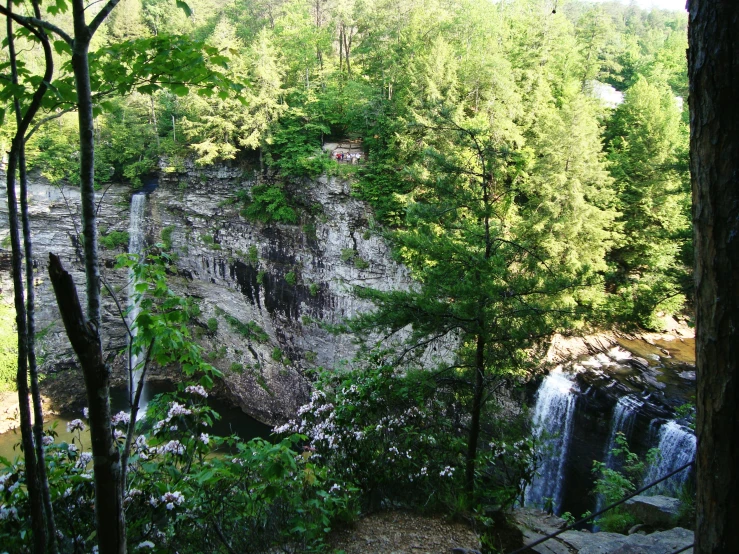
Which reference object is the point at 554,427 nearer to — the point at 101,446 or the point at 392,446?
the point at 392,446

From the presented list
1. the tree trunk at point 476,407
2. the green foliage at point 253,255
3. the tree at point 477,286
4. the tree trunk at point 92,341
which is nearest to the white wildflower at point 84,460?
the tree trunk at point 92,341

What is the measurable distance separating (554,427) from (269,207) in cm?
1367

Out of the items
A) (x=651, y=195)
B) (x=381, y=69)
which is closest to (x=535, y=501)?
(x=651, y=195)

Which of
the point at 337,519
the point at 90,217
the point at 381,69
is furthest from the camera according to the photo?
the point at 381,69

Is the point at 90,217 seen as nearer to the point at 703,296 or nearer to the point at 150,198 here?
the point at 703,296

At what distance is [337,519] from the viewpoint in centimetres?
465

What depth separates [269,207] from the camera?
1902cm

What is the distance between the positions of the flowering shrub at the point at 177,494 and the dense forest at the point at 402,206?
2cm

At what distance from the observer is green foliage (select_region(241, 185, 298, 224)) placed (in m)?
19.0

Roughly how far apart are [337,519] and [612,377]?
10.5 meters

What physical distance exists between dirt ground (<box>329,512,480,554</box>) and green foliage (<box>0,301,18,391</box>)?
2073cm

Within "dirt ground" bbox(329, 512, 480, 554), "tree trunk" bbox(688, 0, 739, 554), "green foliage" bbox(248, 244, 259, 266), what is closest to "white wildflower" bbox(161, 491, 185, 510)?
"dirt ground" bbox(329, 512, 480, 554)

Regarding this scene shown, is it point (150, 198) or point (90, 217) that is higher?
point (150, 198)

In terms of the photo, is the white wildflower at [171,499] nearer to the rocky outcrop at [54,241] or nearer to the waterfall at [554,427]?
the waterfall at [554,427]
